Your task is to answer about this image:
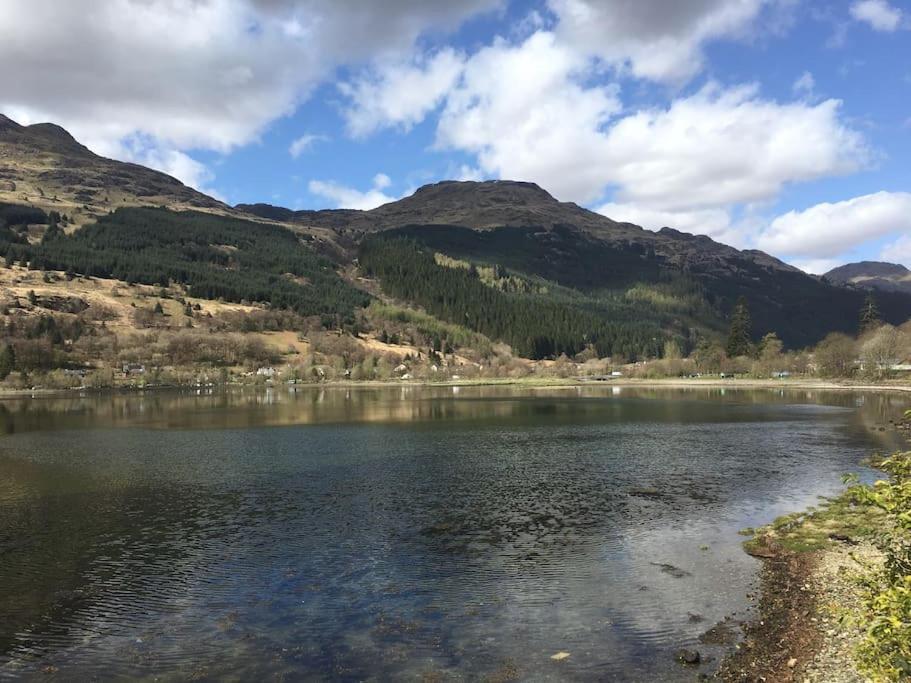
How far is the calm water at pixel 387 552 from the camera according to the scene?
813 inches

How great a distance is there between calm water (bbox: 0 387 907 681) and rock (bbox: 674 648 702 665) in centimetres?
47

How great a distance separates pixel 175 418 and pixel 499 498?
8812cm

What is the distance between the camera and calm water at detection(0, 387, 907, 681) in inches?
813

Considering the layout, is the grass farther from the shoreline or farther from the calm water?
the calm water

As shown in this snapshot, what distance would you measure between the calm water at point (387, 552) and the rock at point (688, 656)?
0.47 metres

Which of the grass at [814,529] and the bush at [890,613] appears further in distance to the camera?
the grass at [814,529]

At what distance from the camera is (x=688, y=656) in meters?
19.4


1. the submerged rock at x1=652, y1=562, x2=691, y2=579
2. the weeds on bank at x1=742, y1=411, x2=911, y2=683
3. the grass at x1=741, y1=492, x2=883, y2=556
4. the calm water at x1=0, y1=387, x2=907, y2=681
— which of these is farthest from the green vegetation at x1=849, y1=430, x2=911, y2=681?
the grass at x1=741, y1=492, x2=883, y2=556

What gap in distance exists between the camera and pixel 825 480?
49.1 metres

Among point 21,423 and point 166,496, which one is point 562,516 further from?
point 21,423

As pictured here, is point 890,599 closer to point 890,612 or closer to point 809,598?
point 890,612

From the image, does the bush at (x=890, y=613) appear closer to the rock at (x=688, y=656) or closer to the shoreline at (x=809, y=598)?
the shoreline at (x=809, y=598)

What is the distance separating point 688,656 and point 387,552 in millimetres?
16792

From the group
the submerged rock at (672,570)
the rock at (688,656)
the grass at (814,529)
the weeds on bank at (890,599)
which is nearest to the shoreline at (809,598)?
the grass at (814,529)
